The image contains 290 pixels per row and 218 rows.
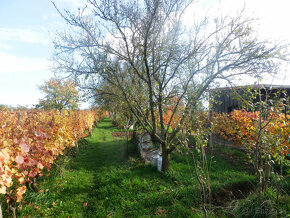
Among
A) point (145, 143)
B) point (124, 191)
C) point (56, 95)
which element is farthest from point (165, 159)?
point (56, 95)

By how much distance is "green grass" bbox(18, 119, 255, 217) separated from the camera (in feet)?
11.8

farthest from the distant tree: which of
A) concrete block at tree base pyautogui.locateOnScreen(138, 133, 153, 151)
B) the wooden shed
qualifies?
the wooden shed

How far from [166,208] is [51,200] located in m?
2.75

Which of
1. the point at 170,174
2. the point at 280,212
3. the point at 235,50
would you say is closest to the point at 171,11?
the point at 235,50

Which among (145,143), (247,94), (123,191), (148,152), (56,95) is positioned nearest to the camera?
(247,94)

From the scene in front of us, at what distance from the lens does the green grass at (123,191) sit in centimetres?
359

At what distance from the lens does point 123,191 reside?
14.6 ft

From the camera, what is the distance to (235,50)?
4531 mm

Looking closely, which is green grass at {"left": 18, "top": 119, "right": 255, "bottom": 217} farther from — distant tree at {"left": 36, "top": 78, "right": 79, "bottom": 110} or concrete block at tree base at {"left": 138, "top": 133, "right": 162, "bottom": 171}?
distant tree at {"left": 36, "top": 78, "right": 79, "bottom": 110}

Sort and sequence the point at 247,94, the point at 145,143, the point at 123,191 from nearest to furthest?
the point at 247,94
the point at 123,191
the point at 145,143

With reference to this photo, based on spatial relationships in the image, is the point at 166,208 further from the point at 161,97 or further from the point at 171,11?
the point at 171,11

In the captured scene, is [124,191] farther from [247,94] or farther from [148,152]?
[247,94]

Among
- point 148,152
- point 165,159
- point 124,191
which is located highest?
point 165,159

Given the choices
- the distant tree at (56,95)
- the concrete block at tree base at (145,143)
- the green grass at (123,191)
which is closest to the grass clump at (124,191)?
the green grass at (123,191)
